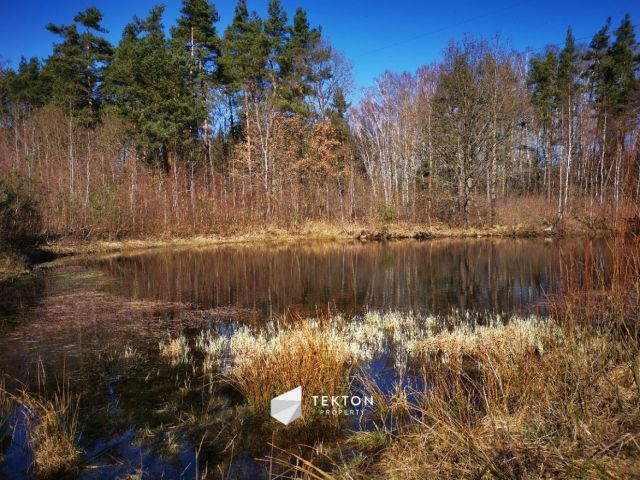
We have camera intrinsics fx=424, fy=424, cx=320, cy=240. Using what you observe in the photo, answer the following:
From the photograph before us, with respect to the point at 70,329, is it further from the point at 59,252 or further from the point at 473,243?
the point at 473,243

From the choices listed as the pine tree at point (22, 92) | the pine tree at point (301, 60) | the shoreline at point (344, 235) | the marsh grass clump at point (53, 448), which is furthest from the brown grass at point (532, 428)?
the pine tree at point (22, 92)

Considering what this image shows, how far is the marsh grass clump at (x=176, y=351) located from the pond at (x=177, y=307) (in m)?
0.17

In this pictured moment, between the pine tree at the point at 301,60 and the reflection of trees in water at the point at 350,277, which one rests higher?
the pine tree at the point at 301,60

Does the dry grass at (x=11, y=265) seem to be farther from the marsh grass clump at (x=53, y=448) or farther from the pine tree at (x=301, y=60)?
the pine tree at (x=301, y=60)

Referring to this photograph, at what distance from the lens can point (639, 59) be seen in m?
34.3

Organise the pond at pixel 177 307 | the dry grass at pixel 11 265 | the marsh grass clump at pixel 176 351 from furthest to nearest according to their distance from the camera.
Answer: the dry grass at pixel 11 265 < the marsh grass clump at pixel 176 351 < the pond at pixel 177 307

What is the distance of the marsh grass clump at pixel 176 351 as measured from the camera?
6607 millimetres

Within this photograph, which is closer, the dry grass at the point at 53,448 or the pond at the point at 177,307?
the dry grass at the point at 53,448

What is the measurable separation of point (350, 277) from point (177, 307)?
6.00 m

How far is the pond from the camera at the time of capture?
4.15 metres

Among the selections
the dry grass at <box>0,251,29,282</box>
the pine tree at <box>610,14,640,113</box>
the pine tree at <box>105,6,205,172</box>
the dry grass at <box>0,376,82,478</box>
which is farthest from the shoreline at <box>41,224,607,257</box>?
the dry grass at <box>0,376,82,478</box>

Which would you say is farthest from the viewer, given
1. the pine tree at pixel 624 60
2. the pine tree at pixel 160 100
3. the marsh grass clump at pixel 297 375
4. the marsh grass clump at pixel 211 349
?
the pine tree at pixel 624 60

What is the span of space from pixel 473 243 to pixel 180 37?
27.9 meters

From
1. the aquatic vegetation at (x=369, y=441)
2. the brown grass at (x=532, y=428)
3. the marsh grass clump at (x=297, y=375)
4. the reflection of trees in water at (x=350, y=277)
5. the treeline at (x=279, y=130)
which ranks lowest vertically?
the reflection of trees in water at (x=350, y=277)
